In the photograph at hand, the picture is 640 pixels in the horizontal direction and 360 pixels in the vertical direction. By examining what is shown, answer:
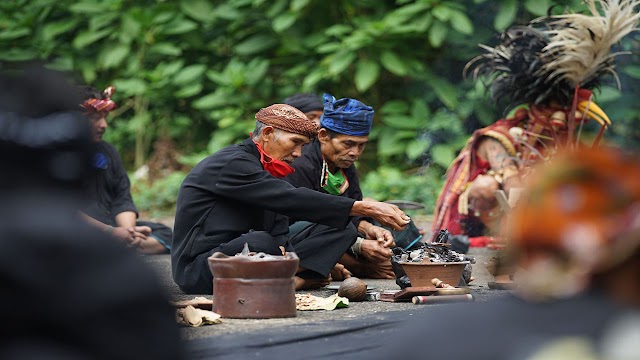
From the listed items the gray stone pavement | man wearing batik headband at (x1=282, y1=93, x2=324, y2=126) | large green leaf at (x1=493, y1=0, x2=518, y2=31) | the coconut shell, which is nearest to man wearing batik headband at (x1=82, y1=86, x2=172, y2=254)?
the gray stone pavement

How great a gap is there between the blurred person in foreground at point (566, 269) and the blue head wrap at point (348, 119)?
4193 millimetres

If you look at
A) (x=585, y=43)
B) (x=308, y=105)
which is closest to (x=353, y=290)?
(x=308, y=105)

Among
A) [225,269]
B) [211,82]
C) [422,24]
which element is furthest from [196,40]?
[225,269]

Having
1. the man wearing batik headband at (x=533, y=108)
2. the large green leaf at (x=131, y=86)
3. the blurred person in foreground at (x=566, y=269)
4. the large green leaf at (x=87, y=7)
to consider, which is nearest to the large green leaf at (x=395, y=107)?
the large green leaf at (x=131, y=86)

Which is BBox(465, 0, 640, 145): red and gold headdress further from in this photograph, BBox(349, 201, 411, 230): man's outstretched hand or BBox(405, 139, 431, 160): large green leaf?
BBox(349, 201, 411, 230): man's outstretched hand

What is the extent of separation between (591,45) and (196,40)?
18.7 feet

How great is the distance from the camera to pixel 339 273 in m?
5.99

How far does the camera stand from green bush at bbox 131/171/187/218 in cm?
1088

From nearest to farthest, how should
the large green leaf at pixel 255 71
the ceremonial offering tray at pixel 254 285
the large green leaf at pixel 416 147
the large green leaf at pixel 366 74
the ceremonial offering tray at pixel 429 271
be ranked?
1. the ceremonial offering tray at pixel 254 285
2. the ceremonial offering tray at pixel 429 271
3. the large green leaf at pixel 416 147
4. the large green leaf at pixel 366 74
5. the large green leaf at pixel 255 71

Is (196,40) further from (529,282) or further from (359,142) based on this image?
(529,282)

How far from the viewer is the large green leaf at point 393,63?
10.6 m

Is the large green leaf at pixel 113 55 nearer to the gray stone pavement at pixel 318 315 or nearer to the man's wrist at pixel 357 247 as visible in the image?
the gray stone pavement at pixel 318 315

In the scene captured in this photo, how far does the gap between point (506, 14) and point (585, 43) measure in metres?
2.81

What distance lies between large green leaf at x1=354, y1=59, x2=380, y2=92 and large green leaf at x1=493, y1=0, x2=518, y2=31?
1308 mm
